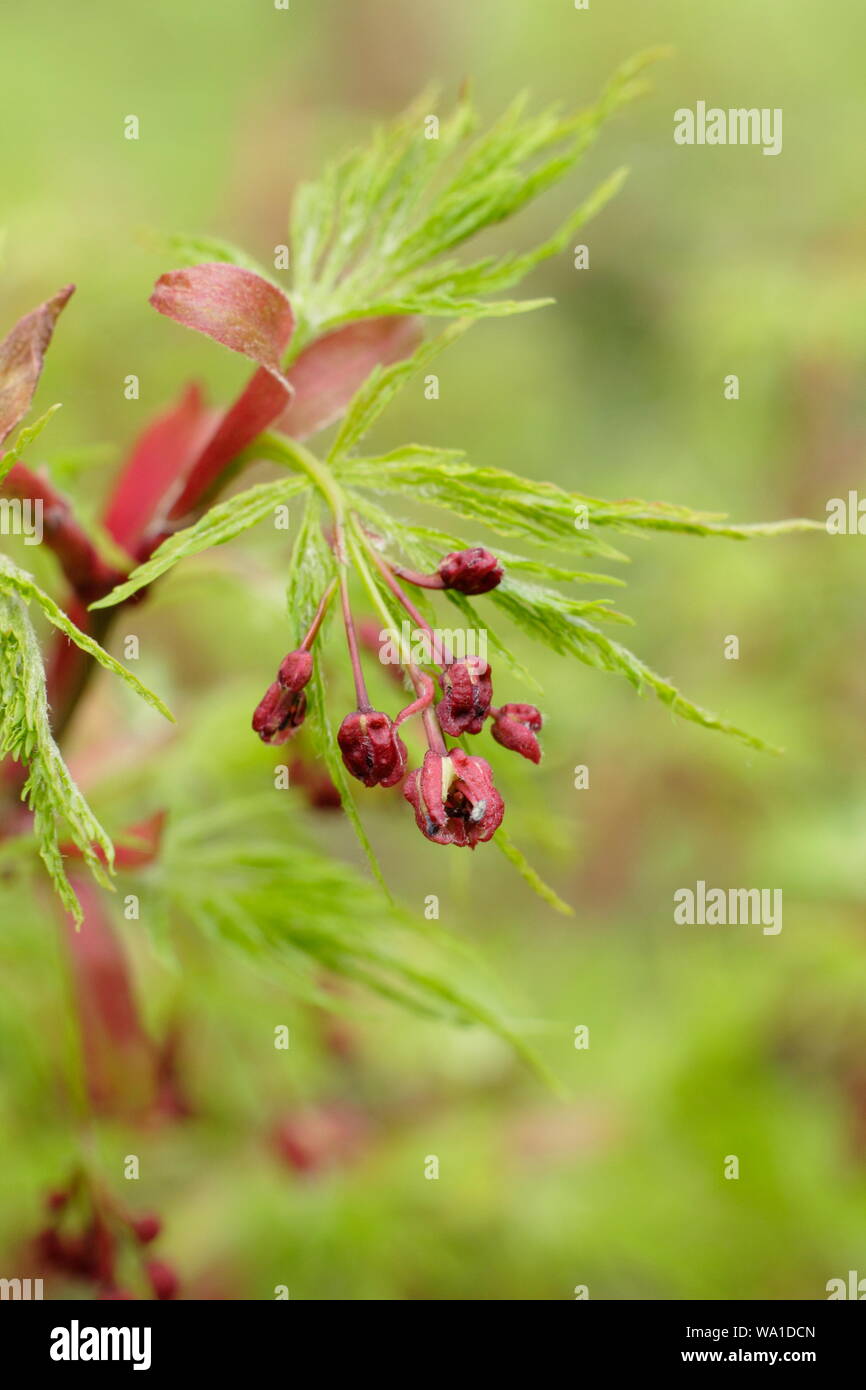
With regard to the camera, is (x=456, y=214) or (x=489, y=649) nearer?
(x=489, y=649)

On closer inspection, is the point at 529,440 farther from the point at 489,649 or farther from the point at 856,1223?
the point at 489,649

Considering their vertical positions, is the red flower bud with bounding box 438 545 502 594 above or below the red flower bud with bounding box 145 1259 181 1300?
above

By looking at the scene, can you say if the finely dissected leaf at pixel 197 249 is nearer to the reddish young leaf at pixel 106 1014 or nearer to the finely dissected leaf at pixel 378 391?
the finely dissected leaf at pixel 378 391

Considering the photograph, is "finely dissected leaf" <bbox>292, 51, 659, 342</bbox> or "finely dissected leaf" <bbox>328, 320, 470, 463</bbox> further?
"finely dissected leaf" <bbox>292, 51, 659, 342</bbox>

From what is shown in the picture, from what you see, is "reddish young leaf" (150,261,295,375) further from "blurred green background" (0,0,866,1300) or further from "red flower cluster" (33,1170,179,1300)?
"red flower cluster" (33,1170,179,1300)

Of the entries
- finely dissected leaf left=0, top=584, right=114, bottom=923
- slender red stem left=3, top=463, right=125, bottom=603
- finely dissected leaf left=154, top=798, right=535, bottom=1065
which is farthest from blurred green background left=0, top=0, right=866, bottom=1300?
finely dissected leaf left=0, top=584, right=114, bottom=923
